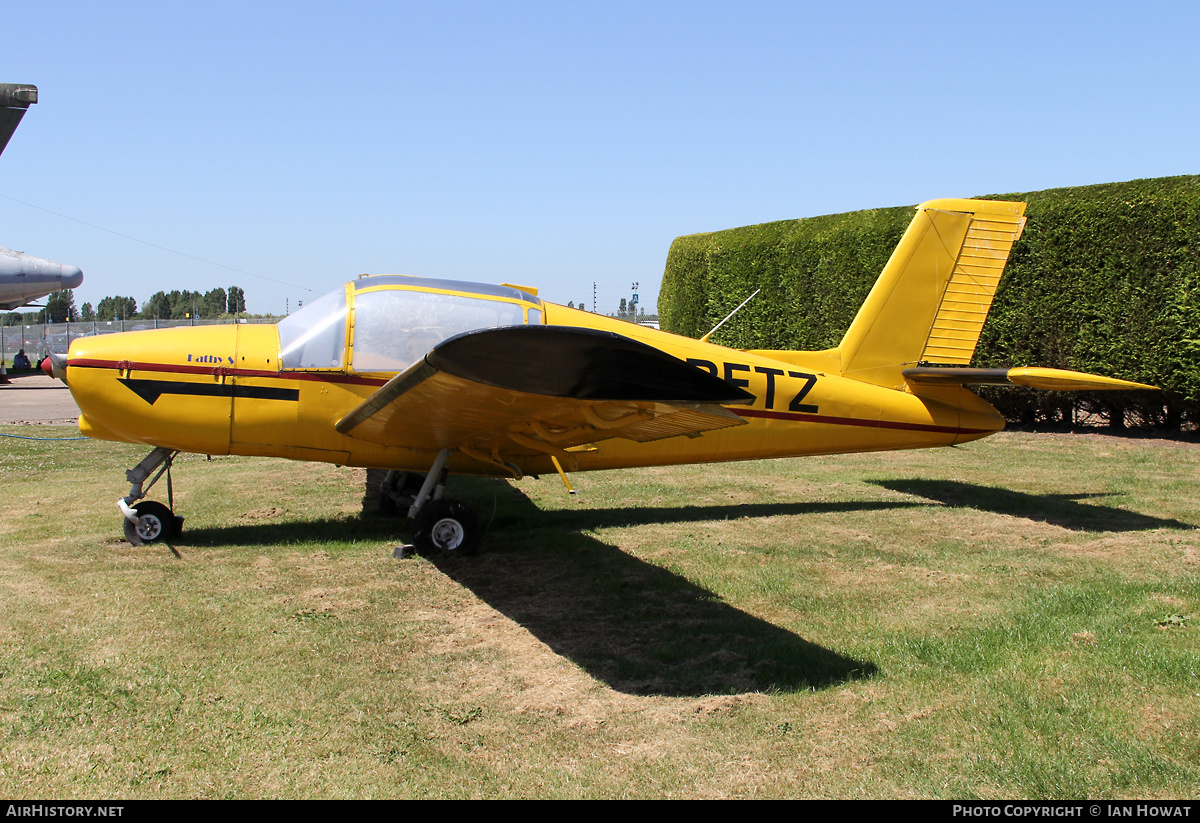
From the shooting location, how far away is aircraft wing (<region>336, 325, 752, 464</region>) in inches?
151

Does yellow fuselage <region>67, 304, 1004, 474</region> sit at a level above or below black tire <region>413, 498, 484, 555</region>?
above

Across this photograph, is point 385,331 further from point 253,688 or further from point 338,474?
point 338,474

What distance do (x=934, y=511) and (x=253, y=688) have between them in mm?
6590

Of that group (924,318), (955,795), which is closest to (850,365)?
(924,318)

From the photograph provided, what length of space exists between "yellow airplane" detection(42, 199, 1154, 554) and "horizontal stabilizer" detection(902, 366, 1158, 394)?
0.06 feet

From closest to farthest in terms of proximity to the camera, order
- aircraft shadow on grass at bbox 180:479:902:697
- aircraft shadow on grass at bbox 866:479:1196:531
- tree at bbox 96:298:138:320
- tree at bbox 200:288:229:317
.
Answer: aircraft shadow on grass at bbox 180:479:902:697 → aircraft shadow on grass at bbox 866:479:1196:531 → tree at bbox 200:288:229:317 → tree at bbox 96:298:138:320

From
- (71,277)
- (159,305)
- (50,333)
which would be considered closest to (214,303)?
(159,305)

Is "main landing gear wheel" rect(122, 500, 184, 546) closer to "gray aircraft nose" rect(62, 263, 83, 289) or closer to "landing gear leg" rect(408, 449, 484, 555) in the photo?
"landing gear leg" rect(408, 449, 484, 555)

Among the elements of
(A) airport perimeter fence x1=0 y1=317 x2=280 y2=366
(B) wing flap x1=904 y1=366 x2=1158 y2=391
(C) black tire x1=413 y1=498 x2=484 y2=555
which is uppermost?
(A) airport perimeter fence x1=0 y1=317 x2=280 y2=366

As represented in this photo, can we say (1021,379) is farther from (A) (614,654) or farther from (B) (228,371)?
(B) (228,371)

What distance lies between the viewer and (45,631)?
15.9ft

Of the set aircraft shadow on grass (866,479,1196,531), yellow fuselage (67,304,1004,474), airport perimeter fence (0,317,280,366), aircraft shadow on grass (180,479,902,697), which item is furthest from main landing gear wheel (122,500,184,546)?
airport perimeter fence (0,317,280,366)

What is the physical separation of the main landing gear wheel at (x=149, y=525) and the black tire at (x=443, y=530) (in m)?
2.15

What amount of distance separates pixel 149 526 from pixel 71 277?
25401 millimetres
